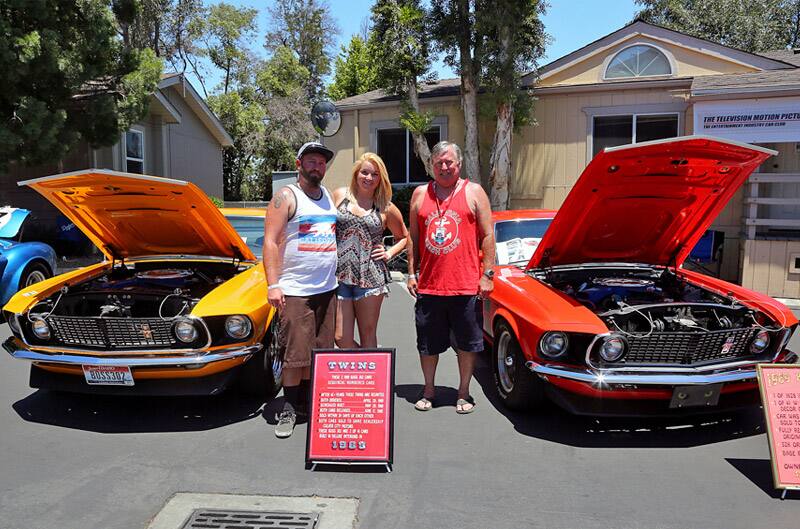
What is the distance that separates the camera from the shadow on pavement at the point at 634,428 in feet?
13.3

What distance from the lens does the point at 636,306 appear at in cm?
408

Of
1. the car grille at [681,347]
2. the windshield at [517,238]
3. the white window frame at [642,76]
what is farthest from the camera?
the white window frame at [642,76]

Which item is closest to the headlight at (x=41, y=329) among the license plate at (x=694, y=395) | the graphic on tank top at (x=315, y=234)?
the graphic on tank top at (x=315, y=234)

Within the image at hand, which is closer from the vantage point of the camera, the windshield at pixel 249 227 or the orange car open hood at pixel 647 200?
the orange car open hood at pixel 647 200

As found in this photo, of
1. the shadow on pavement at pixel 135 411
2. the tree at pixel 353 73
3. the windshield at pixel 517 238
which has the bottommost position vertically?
the shadow on pavement at pixel 135 411

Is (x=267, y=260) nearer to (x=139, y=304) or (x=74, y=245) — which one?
(x=139, y=304)

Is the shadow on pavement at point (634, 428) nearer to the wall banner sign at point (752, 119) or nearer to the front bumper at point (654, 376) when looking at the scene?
the front bumper at point (654, 376)

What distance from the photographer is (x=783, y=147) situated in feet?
37.1

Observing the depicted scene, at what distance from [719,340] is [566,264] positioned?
4.65ft

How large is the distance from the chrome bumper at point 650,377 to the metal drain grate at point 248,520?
1.75 metres

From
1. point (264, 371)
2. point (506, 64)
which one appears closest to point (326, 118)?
point (506, 64)

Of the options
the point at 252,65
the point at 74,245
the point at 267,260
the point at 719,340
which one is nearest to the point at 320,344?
the point at 267,260

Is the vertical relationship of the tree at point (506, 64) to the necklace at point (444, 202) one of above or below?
above

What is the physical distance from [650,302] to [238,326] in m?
2.95
